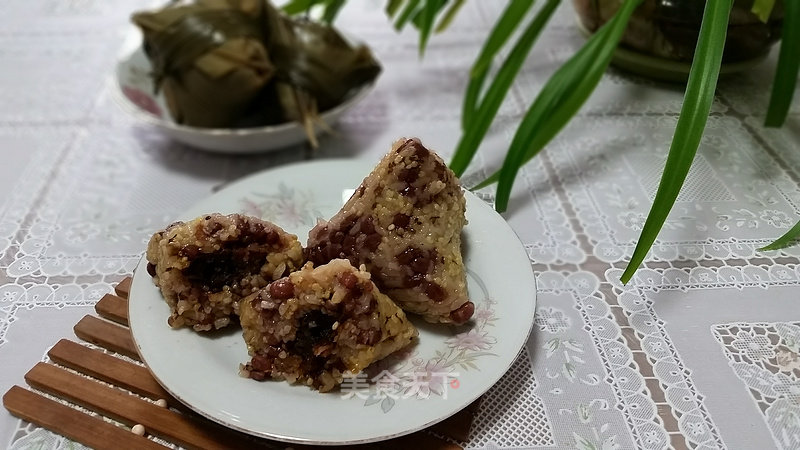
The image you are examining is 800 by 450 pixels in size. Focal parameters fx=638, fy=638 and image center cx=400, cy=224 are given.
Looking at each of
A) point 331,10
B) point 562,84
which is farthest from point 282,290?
point 331,10

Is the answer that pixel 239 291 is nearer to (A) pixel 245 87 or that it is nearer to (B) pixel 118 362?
(B) pixel 118 362

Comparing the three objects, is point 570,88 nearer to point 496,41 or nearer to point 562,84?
point 562,84

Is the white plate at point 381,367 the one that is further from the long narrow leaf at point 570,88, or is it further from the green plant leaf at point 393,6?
the green plant leaf at point 393,6

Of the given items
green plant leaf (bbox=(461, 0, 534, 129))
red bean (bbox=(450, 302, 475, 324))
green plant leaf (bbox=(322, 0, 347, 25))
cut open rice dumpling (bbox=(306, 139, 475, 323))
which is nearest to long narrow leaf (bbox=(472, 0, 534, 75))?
green plant leaf (bbox=(461, 0, 534, 129))

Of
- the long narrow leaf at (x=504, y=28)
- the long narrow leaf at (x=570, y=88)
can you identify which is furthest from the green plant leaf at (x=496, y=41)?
the long narrow leaf at (x=570, y=88)

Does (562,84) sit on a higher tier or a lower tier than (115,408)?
higher
